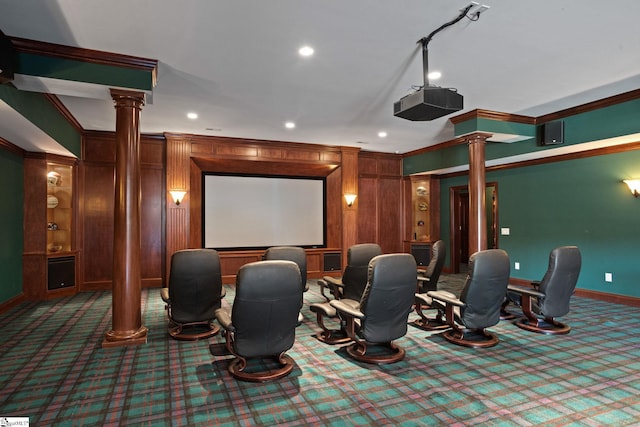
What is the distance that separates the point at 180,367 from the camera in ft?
11.2

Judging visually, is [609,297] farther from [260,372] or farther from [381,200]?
[260,372]

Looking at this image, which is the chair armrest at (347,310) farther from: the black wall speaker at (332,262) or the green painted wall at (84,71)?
the black wall speaker at (332,262)

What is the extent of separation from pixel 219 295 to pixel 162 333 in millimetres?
860

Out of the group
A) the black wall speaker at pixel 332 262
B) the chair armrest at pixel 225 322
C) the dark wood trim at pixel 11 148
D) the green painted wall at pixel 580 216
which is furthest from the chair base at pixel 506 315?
the dark wood trim at pixel 11 148

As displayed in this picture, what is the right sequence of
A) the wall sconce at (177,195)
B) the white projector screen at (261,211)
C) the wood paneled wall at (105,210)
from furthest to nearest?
the white projector screen at (261,211) < the wall sconce at (177,195) < the wood paneled wall at (105,210)

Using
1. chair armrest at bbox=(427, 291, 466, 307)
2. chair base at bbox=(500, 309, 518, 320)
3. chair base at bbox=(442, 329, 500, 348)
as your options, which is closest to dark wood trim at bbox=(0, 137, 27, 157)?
chair armrest at bbox=(427, 291, 466, 307)

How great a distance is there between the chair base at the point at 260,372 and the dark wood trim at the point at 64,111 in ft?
13.7

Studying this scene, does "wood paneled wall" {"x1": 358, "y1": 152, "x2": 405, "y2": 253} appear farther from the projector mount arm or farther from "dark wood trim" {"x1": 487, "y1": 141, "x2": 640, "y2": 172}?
the projector mount arm

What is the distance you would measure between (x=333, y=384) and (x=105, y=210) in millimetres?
5984

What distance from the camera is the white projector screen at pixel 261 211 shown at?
25.7ft

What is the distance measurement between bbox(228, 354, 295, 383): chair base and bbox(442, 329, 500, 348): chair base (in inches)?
73.4

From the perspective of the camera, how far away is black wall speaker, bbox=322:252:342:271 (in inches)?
336

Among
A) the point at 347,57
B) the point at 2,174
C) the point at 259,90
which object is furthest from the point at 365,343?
the point at 2,174

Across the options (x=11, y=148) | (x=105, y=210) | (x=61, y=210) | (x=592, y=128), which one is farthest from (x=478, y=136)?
(x=61, y=210)
